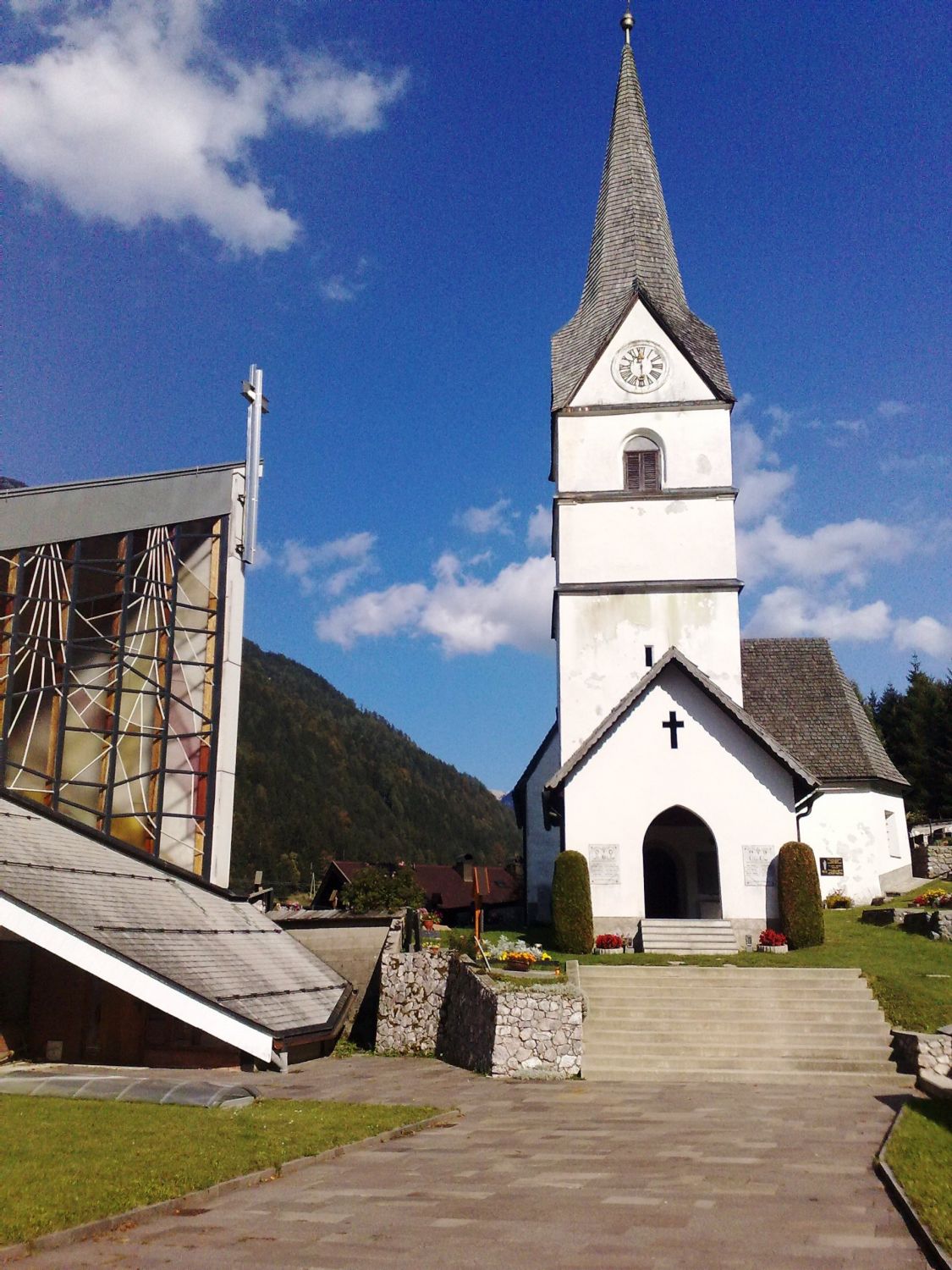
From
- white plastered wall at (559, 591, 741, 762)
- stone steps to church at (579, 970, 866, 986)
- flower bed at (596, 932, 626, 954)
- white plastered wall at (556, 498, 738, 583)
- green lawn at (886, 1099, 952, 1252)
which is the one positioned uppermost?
white plastered wall at (556, 498, 738, 583)

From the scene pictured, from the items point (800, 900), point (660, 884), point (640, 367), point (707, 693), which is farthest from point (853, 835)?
Answer: point (640, 367)

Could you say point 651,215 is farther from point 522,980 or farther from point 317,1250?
point 317,1250

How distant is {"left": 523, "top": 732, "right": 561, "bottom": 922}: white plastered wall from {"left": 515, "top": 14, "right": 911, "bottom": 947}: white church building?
0.07 m

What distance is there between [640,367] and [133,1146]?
1016 inches

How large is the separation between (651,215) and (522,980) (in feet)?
84.8

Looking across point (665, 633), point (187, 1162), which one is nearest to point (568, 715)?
point (665, 633)

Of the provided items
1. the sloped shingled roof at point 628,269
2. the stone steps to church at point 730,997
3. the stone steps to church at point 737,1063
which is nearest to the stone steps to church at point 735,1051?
the stone steps to church at point 737,1063

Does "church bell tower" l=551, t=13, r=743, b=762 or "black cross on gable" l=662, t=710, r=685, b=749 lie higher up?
"church bell tower" l=551, t=13, r=743, b=762

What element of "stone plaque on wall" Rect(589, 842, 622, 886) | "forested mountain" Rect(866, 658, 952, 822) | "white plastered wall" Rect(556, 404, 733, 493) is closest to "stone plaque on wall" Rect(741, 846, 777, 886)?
"stone plaque on wall" Rect(589, 842, 622, 886)

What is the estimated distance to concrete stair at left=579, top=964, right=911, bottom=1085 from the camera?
1595 centimetres

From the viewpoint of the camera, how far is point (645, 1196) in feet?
27.5

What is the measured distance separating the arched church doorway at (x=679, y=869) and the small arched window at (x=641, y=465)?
9491mm

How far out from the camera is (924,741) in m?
53.1

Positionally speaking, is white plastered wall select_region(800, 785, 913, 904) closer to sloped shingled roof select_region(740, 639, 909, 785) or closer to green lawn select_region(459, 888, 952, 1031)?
sloped shingled roof select_region(740, 639, 909, 785)
